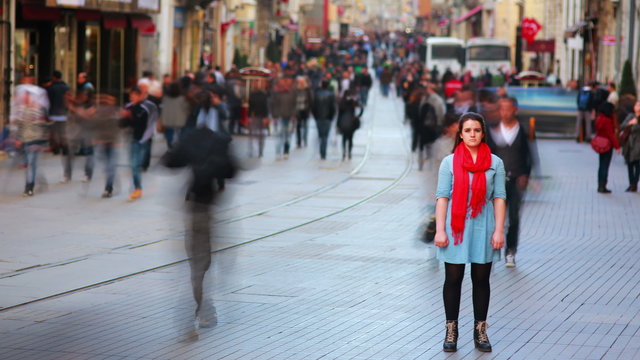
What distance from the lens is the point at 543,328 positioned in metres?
9.16

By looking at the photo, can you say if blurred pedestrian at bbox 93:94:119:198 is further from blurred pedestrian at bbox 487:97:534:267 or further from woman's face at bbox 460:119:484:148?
woman's face at bbox 460:119:484:148

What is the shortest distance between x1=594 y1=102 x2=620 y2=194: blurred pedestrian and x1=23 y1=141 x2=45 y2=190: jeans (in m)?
8.98

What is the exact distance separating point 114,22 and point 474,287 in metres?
27.4

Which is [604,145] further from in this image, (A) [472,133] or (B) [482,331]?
(A) [472,133]

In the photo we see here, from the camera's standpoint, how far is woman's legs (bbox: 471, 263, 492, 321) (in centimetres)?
819

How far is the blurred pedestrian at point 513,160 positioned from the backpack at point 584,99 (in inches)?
777

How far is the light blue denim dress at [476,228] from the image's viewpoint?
317 inches

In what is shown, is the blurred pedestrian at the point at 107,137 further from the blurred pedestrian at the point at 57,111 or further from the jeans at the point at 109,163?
the blurred pedestrian at the point at 57,111

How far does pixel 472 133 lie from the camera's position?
26.3 feet

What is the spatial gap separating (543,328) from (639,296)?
1.86 meters

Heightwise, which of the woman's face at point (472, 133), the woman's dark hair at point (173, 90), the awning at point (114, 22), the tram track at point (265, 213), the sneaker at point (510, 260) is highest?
Answer: the awning at point (114, 22)

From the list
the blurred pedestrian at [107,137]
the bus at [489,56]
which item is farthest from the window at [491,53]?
the blurred pedestrian at [107,137]

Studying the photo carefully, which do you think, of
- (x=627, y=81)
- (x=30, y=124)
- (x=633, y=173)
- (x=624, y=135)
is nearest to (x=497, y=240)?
(x=30, y=124)

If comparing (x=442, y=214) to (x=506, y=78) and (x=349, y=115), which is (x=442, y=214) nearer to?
(x=349, y=115)
